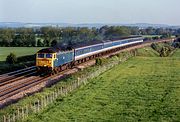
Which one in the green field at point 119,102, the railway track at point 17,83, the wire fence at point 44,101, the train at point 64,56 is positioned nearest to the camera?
the wire fence at point 44,101

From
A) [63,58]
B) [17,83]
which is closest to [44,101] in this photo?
[17,83]

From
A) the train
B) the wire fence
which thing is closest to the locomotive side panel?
the train

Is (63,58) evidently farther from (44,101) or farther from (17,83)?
(44,101)

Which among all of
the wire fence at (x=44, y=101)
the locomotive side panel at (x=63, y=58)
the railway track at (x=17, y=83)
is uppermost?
the locomotive side panel at (x=63, y=58)

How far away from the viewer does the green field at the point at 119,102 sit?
24031mm

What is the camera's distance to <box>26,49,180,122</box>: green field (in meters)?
24.0

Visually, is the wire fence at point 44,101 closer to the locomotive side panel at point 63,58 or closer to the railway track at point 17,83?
the railway track at point 17,83

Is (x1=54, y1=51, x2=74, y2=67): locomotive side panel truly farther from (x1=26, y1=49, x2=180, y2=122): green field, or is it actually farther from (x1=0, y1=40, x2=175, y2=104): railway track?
(x1=26, y1=49, x2=180, y2=122): green field

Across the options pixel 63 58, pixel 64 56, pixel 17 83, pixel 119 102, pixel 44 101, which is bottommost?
pixel 17 83

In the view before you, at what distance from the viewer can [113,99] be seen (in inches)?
1184

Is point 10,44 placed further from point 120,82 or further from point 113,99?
point 113,99

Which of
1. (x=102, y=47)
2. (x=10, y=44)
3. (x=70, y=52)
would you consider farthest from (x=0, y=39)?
(x=70, y=52)

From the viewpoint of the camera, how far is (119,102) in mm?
28906

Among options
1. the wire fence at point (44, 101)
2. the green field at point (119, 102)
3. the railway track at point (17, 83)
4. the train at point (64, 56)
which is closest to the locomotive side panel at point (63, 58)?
the train at point (64, 56)
